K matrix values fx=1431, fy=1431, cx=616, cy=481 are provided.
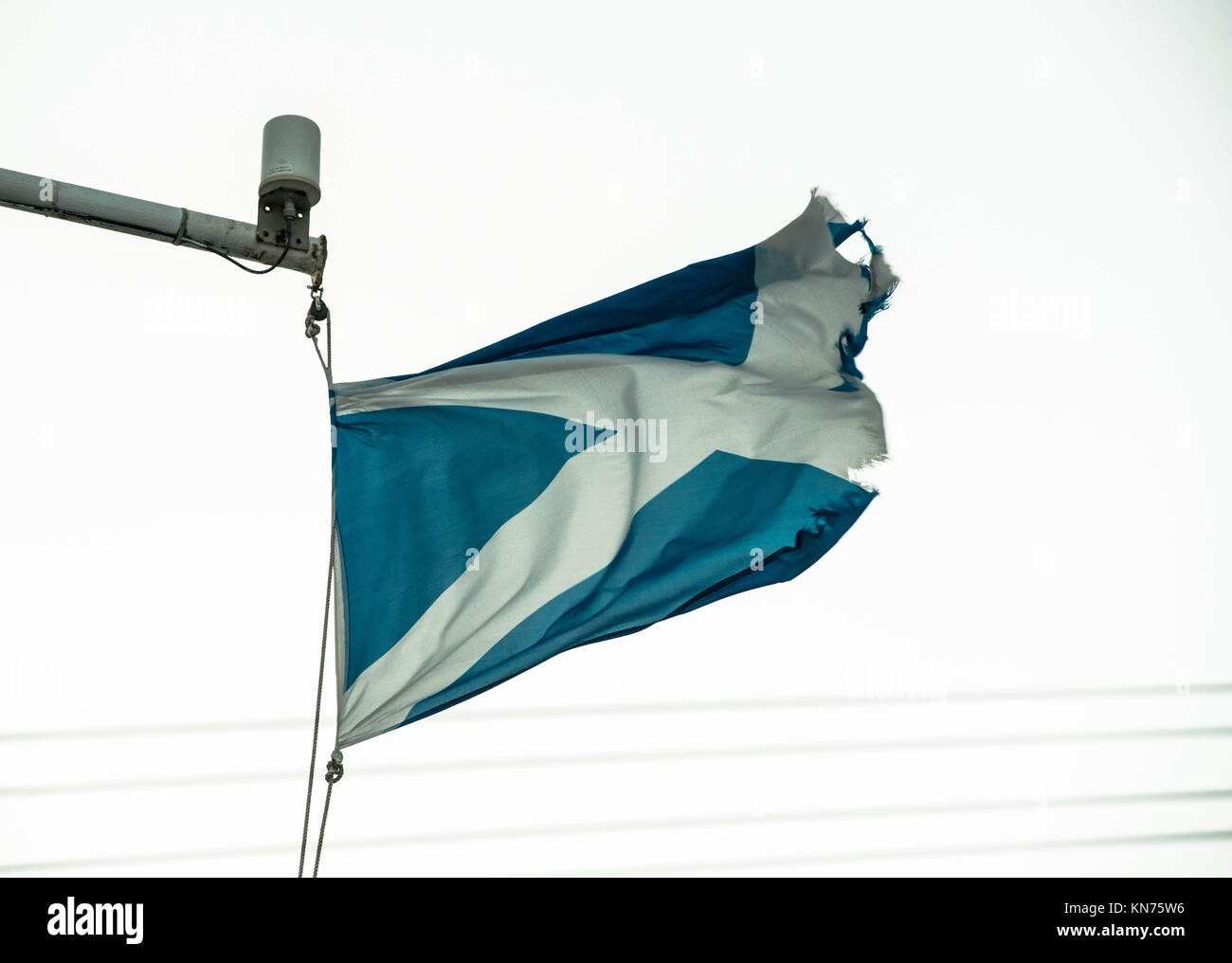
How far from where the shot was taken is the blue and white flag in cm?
523

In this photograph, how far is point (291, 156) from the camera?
196 inches

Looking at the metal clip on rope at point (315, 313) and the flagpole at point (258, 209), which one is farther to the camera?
the metal clip on rope at point (315, 313)

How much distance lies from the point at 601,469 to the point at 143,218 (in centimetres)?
205

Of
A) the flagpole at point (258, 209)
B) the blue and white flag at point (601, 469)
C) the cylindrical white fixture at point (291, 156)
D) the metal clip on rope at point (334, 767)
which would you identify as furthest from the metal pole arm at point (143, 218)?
the metal clip on rope at point (334, 767)

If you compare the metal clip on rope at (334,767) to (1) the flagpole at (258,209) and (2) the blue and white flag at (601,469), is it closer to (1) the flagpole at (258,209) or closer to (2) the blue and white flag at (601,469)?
(2) the blue and white flag at (601,469)

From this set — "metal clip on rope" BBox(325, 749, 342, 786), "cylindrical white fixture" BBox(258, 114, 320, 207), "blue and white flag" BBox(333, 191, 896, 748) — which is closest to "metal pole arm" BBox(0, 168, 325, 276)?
"cylindrical white fixture" BBox(258, 114, 320, 207)

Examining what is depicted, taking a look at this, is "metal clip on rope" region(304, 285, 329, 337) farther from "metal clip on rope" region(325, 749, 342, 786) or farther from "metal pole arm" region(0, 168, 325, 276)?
A: "metal clip on rope" region(325, 749, 342, 786)

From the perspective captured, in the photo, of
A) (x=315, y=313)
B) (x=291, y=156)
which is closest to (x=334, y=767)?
(x=315, y=313)

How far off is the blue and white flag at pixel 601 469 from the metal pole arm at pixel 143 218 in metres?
0.63

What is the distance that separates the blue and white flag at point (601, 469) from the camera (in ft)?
17.1

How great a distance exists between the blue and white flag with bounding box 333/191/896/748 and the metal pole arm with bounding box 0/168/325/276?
63 centimetres

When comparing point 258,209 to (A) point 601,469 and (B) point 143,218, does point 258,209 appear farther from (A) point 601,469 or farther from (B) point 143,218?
(A) point 601,469

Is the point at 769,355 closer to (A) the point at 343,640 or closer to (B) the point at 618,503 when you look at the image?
(B) the point at 618,503

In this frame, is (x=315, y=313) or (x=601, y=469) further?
(x=601, y=469)
